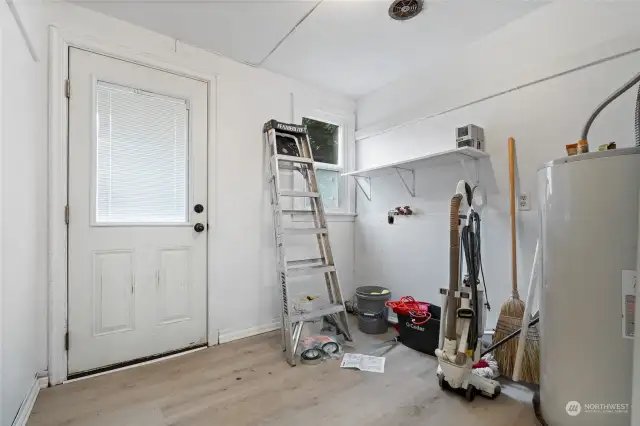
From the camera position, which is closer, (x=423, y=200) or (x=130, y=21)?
(x=130, y=21)

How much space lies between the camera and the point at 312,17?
2047 mm

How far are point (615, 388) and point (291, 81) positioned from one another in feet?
9.90

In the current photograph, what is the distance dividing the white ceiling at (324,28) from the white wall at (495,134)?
0.73ft

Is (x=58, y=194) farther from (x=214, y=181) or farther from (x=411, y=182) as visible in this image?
(x=411, y=182)

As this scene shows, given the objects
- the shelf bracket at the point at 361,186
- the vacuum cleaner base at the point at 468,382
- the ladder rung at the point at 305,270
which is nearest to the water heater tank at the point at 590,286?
the vacuum cleaner base at the point at 468,382

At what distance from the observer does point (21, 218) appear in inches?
56.2

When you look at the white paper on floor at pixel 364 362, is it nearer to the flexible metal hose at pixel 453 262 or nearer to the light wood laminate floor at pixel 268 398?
the light wood laminate floor at pixel 268 398

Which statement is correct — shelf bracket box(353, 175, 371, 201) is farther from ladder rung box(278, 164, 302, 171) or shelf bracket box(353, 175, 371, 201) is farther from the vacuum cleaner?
the vacuum cleaner

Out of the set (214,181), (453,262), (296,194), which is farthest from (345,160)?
(453,262)

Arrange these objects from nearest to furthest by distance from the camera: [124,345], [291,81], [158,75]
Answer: [124,345], [158,75], [291,81]

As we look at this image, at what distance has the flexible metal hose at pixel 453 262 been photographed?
1574 millimetres

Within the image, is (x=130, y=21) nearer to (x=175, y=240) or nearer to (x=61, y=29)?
(x=61, y=29)

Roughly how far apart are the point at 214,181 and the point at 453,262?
1.86 meters

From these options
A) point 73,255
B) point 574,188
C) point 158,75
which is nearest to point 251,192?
point 158,75
